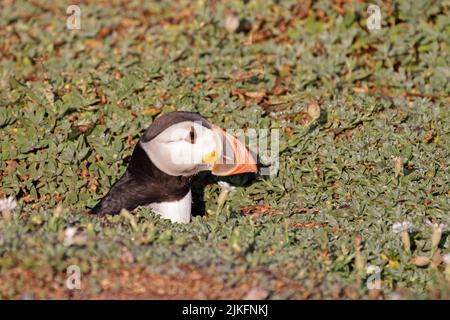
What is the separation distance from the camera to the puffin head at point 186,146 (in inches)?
217

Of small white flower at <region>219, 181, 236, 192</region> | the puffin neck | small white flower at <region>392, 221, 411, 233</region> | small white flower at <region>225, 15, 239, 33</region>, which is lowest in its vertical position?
small white flower at <region>392, 221, 411, 233</region>

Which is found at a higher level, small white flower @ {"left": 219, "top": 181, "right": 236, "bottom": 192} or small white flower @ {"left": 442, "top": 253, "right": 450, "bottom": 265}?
small white flower @ {"left": 219, "top": 181, "right": 236, "bottom": 192}

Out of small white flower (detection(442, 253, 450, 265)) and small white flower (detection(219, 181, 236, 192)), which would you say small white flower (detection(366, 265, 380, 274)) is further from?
small white flower (detection(219, 181, 236, 192))

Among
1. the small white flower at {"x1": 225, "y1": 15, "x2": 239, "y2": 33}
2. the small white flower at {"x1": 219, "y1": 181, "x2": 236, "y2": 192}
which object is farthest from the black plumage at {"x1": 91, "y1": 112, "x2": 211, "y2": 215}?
the small white flower at {"x1": 225, "y1": 15, "x2": 239, "y2": 33}

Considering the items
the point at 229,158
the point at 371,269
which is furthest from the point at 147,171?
the point at 371,269

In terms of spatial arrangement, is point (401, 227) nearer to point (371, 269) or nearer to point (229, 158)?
point (371, 269)

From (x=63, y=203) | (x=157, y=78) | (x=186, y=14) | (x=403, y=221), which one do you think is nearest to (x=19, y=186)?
(x=63, y=203)

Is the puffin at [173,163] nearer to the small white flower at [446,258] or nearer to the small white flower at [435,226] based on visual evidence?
the small white flower at [435,226]

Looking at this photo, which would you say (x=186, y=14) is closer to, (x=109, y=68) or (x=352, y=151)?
(x=109, y=68)

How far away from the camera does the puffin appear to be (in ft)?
18.1

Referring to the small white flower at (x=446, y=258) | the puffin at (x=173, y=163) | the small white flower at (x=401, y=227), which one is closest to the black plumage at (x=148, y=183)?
the puffin at (x=173, y=163)

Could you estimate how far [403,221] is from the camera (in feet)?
17.4

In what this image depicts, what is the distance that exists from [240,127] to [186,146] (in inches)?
47.7

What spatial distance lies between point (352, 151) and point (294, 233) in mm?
1375
